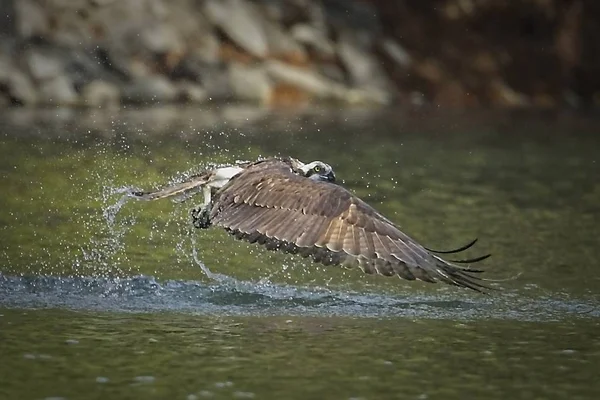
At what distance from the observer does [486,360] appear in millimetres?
9672

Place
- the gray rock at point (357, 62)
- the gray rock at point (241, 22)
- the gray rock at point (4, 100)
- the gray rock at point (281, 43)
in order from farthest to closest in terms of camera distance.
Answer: the gray rock at point (357, 62) → the gray rock at point (281, 43) → the gray rock at point (241, 22) → the gray rock at point (4, 100)

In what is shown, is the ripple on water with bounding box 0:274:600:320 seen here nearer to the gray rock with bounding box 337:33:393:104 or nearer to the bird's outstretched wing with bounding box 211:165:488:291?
the bird's outstretched wing with bounding box 211:165:488:291

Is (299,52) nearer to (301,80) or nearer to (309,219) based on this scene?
(301,80)

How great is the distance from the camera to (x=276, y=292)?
12078 mm

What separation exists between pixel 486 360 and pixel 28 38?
23.4 m

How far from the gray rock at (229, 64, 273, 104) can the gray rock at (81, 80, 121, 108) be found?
10.6 feet

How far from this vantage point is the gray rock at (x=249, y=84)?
108 feet

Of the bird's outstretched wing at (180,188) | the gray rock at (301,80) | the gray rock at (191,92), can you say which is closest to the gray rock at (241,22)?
the gray rock at (301,80)

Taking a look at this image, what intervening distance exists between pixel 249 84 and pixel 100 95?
4.09 metres

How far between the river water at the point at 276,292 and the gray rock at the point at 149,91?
7913 millimetres

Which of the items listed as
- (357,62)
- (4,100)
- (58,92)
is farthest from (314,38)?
(4,100)

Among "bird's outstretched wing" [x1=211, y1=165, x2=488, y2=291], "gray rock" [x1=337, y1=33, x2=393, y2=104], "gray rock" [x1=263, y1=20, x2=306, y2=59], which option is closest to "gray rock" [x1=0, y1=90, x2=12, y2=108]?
"gray rock" [x1=263, y1=20, x2=306, y2=59]

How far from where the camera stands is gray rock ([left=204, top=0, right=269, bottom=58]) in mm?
34188

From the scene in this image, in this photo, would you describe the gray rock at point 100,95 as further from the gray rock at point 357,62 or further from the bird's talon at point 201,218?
the bird's talon at point 201,218
